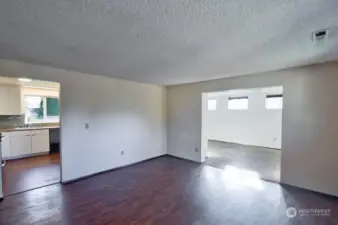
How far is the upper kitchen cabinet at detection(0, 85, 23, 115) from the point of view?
4992 millimetres

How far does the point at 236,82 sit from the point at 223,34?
2.46 metres

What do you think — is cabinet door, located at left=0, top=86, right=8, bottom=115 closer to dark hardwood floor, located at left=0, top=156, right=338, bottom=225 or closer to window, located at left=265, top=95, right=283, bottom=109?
dark hardwood floor, located at left=0, top=156, right=338, bottom=225

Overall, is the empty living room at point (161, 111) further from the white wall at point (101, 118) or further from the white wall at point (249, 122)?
the white wall at point (249, 122)

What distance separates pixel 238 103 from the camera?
25.7ft

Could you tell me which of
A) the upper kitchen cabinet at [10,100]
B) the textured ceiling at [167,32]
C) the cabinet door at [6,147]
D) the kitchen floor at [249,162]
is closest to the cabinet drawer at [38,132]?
the cabinet door at [6,147]

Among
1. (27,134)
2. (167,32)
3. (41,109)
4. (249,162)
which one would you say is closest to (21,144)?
(27,134)

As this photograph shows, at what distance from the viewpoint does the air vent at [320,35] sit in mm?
1827

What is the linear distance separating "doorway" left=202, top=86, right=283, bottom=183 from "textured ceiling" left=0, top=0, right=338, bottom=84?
98.3 inches

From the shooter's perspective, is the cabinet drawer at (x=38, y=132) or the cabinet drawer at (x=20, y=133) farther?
the cabinet drawer at (x=38, y=132)

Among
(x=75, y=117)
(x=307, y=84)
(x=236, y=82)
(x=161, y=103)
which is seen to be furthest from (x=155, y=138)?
(x=307, y=84)

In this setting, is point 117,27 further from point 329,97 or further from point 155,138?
point 155,138

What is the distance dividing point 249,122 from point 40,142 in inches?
299

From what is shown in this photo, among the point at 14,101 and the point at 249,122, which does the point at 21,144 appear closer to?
the point at 14,101

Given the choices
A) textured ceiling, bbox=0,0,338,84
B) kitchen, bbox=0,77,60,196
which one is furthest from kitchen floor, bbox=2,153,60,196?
textured ceiling, bbox=0,0,338,84
